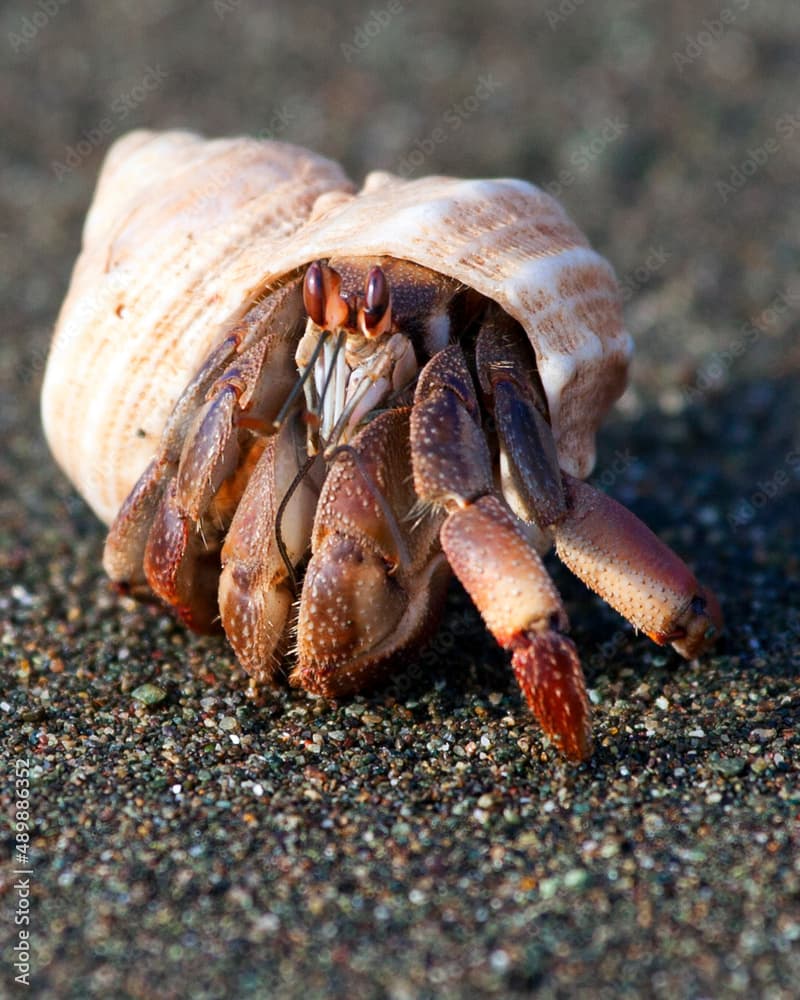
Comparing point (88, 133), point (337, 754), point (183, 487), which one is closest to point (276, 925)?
point (337, 754)

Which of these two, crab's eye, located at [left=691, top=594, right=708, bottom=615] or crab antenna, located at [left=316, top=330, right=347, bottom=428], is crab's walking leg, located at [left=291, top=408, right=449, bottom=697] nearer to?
crab antenna, located at [left=316, top=330, right=347, bottom=428]

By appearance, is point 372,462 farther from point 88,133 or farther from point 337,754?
point 88,133

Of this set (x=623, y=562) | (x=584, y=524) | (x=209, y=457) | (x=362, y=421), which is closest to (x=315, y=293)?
(x=362, y=421)

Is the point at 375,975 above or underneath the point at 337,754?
above

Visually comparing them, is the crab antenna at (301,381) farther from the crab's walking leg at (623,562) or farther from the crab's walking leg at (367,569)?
the crab's walking leg at (623,562)

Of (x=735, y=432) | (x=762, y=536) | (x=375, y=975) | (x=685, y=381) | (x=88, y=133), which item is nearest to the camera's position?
(x=375, y=975)

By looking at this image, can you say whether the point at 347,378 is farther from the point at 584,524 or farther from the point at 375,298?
the point at 584,524

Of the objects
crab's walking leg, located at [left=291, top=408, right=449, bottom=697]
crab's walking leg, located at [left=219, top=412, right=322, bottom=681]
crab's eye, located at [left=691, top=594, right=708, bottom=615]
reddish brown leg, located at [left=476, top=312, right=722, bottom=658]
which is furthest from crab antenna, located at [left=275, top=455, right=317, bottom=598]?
crab's eye, located at [left=691, top=594, right=708, bottom=615]
